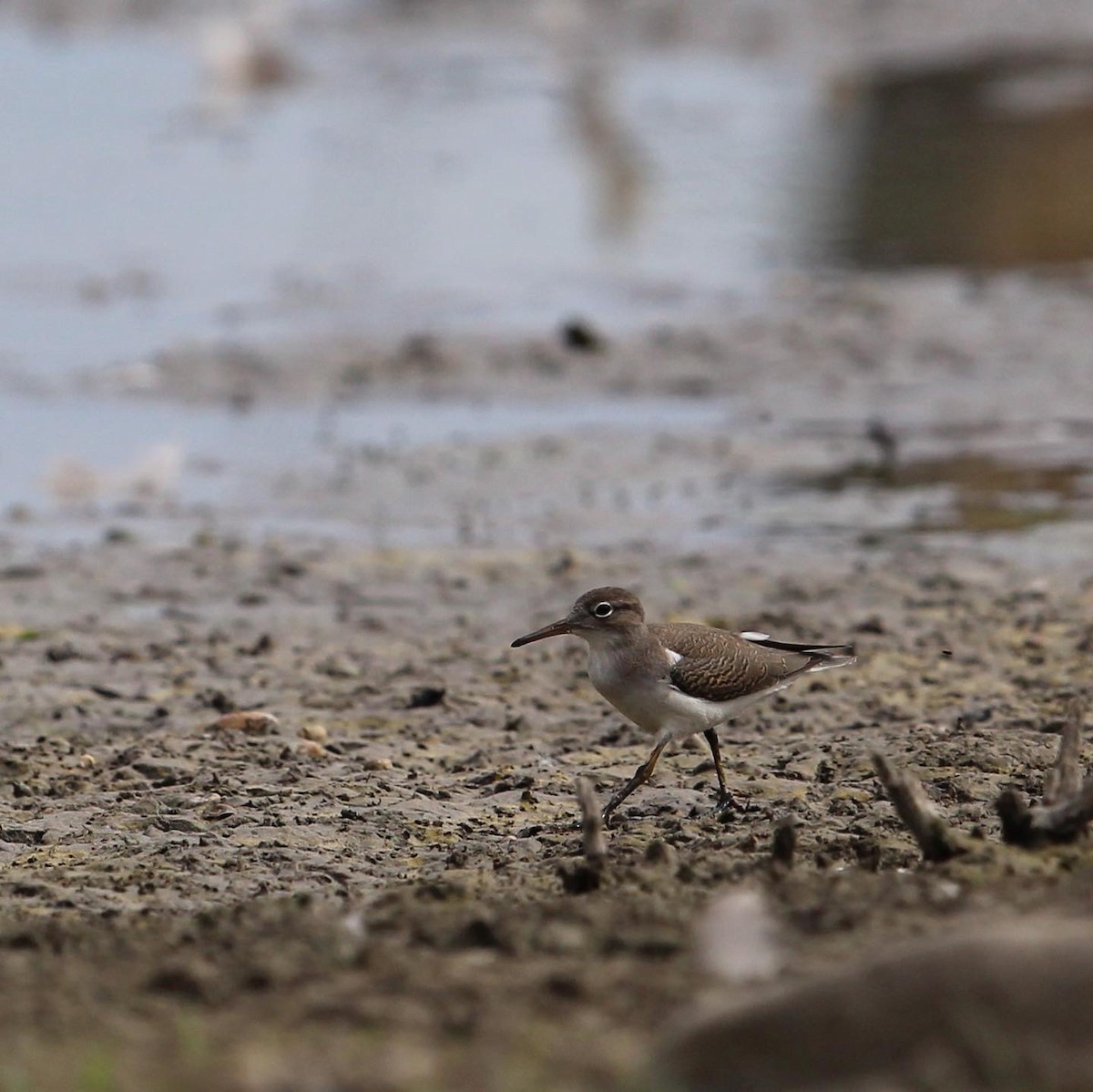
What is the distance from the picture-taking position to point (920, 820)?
5914mm

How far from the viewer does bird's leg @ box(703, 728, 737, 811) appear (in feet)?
23.1

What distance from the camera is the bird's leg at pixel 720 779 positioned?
703 cm

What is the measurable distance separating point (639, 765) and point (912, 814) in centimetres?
191

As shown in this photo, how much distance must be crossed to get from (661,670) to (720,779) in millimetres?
389

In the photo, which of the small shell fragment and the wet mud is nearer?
the wet mud

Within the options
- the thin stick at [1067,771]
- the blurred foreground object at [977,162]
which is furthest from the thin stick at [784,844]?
the blurred foreground object at [977,162]

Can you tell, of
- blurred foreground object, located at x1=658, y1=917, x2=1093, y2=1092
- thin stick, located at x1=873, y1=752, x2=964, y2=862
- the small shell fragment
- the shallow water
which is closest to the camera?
blurred foreground object, located at x1=658, y1=917, x2=1093, y2=1092

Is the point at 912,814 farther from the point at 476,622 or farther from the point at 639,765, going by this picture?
the point at 476,622

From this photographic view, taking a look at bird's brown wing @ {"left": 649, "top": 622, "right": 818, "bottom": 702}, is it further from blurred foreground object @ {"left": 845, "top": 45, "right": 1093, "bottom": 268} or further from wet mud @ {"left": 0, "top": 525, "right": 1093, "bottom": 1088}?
blurred foreground object @ {"left": 845, "top": 45, "right": 1093, "bottom": 268}

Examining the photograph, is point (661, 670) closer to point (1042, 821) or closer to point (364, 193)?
point (1042, 821)

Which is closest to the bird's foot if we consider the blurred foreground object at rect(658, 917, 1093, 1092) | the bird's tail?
the bird's tail

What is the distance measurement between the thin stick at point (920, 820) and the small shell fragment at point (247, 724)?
293cm

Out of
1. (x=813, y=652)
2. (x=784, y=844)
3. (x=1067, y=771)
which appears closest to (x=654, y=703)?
(x=813, y=652)

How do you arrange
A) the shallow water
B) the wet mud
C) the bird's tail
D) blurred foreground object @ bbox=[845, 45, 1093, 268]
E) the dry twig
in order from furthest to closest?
blurred foreground object @ bbox=[845, 45, 1093, 268] < the shallow water < the bird's tail < the dry twig < the wet mud
